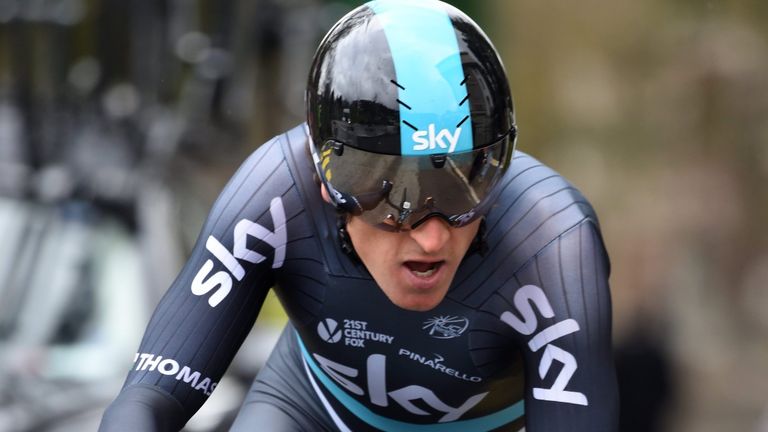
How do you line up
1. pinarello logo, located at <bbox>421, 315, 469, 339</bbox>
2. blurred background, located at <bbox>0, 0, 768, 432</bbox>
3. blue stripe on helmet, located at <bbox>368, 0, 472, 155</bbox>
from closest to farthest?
blue stripe on helmet, located at <bbox>368, 0, 472, 155</bbox> < pinarello logo, located at <bbox>421, 315, 469, 339</bbox> < blurred background, located at <bbox>0, 0, 768, 432</bbox>

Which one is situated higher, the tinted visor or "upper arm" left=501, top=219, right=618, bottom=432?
the tinted visor

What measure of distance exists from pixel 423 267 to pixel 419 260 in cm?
2

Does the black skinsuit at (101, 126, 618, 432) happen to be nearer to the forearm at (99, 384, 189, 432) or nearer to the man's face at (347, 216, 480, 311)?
the forearm at (99, 384, 189, 432)

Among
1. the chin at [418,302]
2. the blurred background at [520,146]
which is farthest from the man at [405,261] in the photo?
the blurred background at [520,146]

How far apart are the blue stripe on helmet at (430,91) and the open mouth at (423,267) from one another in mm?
263

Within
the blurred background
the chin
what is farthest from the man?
the blurred background

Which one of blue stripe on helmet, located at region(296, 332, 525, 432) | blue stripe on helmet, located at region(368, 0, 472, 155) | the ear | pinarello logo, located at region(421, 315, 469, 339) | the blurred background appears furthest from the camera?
the blurred background

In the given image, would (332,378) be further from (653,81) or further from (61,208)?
(653,81)

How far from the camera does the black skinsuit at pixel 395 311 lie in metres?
3.53

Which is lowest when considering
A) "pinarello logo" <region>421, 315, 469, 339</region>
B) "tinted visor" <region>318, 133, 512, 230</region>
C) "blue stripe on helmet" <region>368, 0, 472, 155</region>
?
"pinarello logo" <region>421, 315, 469, 339</region>

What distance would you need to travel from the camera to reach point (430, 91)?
11.0 ft

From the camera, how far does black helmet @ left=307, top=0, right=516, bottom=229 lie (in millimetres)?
3336

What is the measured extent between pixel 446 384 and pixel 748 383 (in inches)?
323

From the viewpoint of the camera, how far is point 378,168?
3.39 meters
